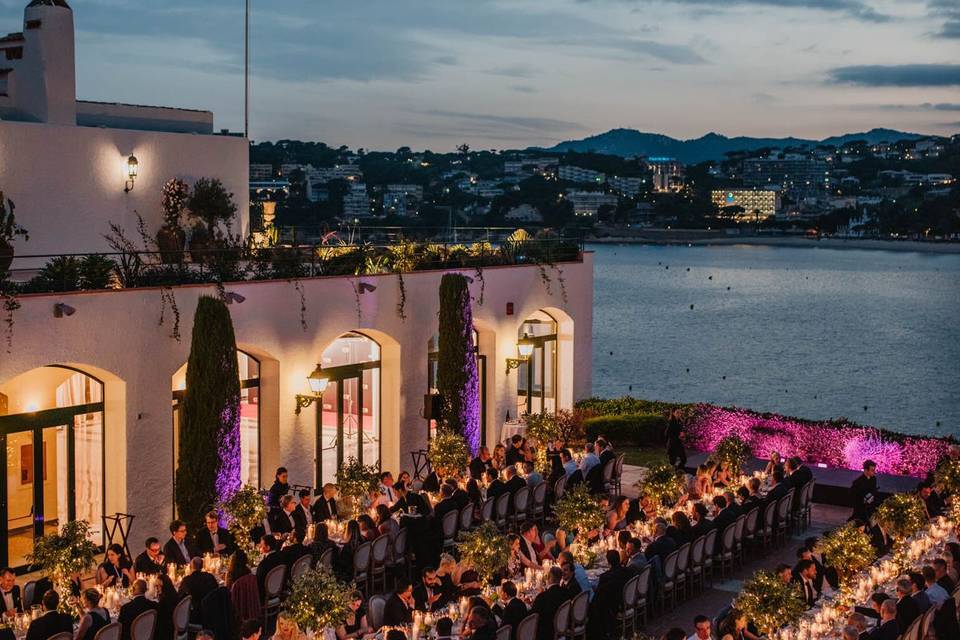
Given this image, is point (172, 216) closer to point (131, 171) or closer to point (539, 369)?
point (131, 171)

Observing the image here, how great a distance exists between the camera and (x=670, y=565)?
1491cm

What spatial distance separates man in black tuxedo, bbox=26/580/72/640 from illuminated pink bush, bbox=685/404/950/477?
16.8m

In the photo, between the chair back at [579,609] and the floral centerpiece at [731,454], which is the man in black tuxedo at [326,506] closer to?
the chair back at [579,609]

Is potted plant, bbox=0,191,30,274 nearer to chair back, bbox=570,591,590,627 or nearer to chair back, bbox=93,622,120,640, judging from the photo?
chair back, bbox=93,622,120,640

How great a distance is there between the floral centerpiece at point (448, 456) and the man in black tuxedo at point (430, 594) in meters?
6.70

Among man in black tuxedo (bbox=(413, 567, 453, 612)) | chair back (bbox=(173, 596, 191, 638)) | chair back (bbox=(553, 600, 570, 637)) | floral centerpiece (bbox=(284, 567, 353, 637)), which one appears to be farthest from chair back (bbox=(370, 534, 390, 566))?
floral centerpiece (bbox=(284, 567, 353, 637))

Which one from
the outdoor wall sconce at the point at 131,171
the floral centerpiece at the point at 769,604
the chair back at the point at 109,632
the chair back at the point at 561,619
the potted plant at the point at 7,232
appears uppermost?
the outdoor wall sconce at the point at 131,171

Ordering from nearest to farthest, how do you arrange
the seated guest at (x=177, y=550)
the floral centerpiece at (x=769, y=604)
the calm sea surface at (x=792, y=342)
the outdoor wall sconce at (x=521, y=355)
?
the floral centerpiece at (x=769, y=604), the seated guest at (x=177, y=550), the outdoor wall sconce at (x=521, y=355), the calm sea surface at (x=792, y=342)

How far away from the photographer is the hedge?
26766 millimetres

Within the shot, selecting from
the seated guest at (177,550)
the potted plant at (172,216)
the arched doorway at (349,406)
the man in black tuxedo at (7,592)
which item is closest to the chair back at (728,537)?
A: the seated guest at (177,550)

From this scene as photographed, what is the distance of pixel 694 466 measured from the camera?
24188mm

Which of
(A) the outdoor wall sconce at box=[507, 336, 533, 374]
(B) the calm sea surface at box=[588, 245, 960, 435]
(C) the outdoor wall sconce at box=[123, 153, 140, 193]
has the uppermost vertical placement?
(C) the outdoor wall sconce at box=[123, 153, 140, 193]

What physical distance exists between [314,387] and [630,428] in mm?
9538

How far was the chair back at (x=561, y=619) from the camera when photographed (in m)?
12.5
